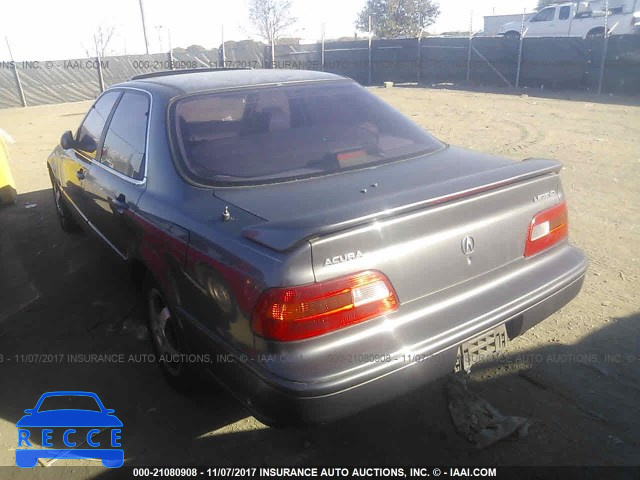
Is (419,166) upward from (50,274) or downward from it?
upward

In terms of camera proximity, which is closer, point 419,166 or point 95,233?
point 419,166

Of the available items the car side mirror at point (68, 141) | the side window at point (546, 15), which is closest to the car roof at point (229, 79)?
the car side mirror at point (68, 141)

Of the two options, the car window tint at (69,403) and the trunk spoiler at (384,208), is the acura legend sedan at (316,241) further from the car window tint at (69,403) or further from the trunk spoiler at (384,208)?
the car window tint at (69,403)

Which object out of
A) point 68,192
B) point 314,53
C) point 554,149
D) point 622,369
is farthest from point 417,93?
point 622,369

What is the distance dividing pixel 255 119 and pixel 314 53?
24.0m

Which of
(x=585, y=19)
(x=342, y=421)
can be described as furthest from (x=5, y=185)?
(x=585, y=19)

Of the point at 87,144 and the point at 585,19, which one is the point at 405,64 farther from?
the point at 87,144

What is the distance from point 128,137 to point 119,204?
45cm

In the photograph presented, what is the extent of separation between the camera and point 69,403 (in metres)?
2.98

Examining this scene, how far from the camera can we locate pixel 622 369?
9.68 ft

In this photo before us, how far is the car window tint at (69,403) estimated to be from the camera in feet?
9.68

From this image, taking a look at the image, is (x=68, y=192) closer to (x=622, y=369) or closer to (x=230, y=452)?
(x=230, y=452)

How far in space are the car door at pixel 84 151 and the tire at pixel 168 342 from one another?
147 centimetres

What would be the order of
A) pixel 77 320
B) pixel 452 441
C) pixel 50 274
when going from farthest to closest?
pixel 50 274
pixel 77 320
pixel 452 441
